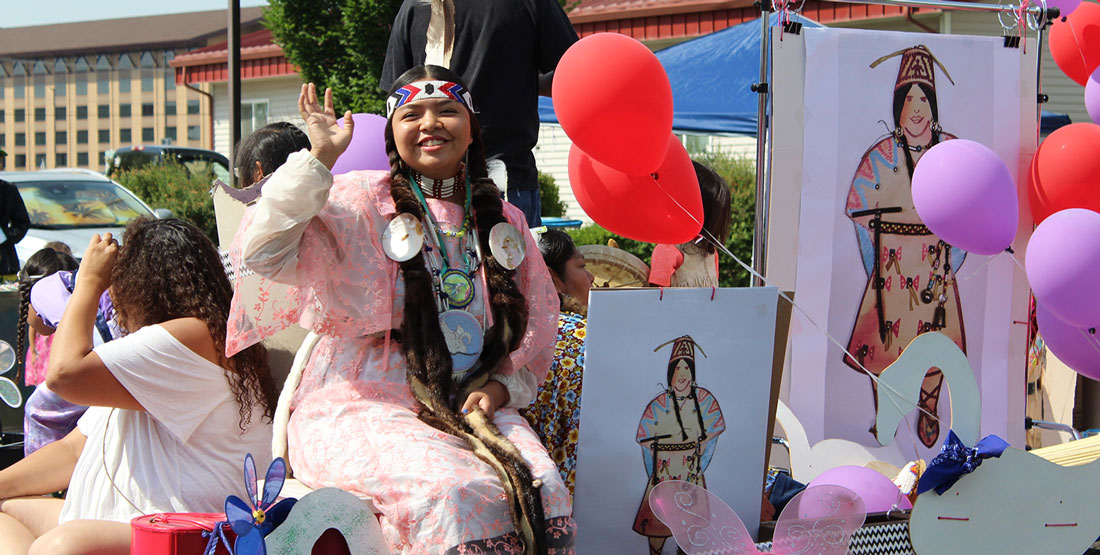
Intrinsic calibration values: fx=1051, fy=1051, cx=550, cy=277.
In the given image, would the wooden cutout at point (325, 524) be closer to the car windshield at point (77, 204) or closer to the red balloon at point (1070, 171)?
the red balloon at point (1070, 171)

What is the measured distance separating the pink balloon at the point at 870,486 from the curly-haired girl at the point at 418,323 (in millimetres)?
976

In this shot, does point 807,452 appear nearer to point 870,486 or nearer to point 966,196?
point 870,486

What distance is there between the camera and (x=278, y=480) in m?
2.17

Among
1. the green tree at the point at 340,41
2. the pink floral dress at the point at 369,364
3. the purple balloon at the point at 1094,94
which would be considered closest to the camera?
the pink floral dress at the point at 369,364

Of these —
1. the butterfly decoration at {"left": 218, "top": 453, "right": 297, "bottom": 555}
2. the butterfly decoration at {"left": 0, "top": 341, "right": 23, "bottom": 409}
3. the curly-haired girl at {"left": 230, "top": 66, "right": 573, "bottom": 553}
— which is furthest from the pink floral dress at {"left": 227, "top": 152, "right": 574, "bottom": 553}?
the butterfly decoration at {"left": 0, "top": 341, "right": 23, "bottom": 409}

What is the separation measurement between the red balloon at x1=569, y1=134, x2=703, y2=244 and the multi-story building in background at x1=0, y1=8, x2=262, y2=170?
2117 inches

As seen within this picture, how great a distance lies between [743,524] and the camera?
8.77 ft

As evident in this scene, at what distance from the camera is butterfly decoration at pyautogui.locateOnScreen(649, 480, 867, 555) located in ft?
8.25

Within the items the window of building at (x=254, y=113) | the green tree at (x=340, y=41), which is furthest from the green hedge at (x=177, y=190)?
the window of building at (x=254, y=113)

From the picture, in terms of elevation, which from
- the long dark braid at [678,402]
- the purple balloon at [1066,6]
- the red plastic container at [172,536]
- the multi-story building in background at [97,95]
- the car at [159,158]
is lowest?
the red plastic container at [172,536]

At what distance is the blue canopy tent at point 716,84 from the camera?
7801 millimetres

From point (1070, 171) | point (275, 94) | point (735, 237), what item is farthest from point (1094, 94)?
point (275, 94)

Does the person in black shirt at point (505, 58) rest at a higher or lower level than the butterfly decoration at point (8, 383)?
higher

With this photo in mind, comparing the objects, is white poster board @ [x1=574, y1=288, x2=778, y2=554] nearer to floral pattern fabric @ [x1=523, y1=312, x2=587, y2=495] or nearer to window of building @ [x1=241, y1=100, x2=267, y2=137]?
floral pattern fabric @ [x1=523, y1=312, x2=587, y2=495]
